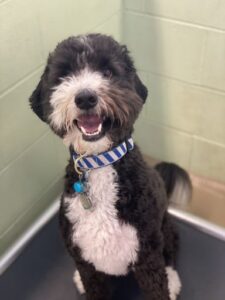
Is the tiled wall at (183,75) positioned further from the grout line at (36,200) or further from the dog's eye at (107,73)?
the dog's eye at (107,73)

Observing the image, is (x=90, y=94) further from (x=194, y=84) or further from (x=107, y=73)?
(x=194, y=84)

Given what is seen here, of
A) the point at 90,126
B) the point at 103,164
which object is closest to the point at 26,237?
the point at 103,164

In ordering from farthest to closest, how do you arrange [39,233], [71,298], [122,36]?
[122,36], [39,233], [71,298]

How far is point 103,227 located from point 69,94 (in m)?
0.36

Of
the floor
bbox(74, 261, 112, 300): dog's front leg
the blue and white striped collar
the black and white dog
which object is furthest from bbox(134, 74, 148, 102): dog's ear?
the floor

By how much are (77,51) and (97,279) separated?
2.26ft

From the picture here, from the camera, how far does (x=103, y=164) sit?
986mm

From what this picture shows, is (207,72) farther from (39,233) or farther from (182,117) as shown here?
(39,233)

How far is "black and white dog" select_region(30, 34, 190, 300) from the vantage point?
88cm

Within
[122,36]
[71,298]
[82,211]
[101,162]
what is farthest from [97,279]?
[122,36]

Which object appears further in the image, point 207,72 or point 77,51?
point 207,72

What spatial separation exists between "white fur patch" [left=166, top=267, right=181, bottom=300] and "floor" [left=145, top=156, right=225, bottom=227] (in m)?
0.49

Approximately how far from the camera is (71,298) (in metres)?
1.34

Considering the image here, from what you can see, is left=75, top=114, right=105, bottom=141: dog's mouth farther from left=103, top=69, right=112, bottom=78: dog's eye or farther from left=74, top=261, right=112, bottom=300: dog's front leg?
left=74, top=261, right=112, bottom=300: dog's front leg
